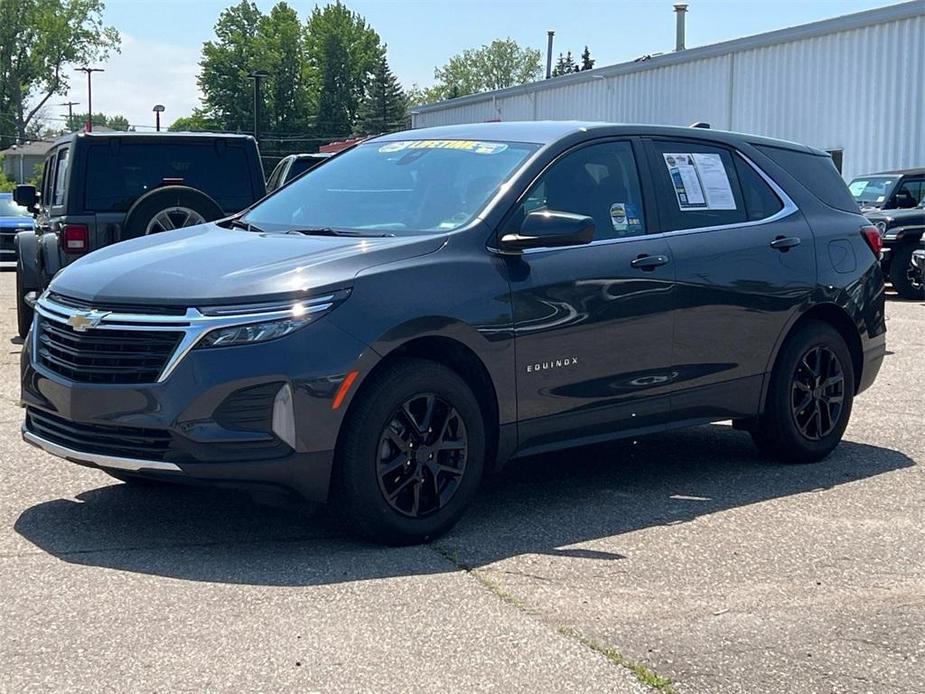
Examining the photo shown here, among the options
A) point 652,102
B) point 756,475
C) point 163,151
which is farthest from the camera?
point 652,102

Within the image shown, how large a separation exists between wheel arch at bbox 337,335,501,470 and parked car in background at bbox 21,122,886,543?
12 mm

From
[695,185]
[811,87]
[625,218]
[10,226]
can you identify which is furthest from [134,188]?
[811,87]

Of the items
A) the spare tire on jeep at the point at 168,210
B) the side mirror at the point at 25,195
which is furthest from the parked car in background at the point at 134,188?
the side mirror at the point at 25,195

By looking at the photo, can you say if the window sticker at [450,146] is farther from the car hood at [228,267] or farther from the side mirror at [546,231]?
the car hood at [228,267]

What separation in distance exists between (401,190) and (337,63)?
351 feet

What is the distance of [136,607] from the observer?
14.6 ft

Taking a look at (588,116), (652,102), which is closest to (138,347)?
(652,102)

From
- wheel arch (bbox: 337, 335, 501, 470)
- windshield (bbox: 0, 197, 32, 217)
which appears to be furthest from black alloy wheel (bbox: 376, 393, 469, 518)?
windshield (bbox: 0, 197, 32, 217)

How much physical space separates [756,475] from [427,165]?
2394 millimetres

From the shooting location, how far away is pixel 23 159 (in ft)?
373

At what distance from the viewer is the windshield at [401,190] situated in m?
5.82

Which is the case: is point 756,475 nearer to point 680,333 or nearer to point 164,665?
point 680,333

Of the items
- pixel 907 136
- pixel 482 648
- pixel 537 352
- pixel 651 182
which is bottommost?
pixel 482 648

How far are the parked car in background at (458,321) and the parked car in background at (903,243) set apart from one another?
12292 mm
